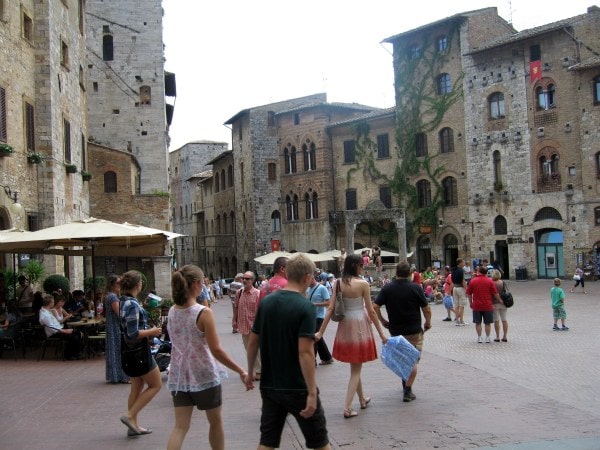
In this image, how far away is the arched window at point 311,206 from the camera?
167ft

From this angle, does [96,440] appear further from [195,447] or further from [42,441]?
[195,447]

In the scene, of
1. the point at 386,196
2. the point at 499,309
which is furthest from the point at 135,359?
the point at 386,196

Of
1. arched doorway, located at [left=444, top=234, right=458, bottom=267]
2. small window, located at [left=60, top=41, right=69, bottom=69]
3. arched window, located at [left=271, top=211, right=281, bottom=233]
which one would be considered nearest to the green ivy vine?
arched doorway, located at [left=444, top=234, right=458, bottom=267]

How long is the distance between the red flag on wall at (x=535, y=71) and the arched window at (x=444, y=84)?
17.6 ft

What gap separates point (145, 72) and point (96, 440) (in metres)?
33.5

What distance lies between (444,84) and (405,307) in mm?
36614

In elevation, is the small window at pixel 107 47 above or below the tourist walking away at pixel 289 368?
above

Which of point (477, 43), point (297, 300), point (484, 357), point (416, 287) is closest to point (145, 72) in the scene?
point (477, 43)

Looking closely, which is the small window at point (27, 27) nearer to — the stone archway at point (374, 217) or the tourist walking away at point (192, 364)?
the tourist walking away at point (192, 364)

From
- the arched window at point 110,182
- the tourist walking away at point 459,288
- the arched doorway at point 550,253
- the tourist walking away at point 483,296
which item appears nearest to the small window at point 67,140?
the arched window at point 110,182

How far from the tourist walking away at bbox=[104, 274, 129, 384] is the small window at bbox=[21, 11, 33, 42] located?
13.9 metres

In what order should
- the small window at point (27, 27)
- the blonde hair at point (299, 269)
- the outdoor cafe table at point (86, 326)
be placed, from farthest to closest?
the small window at point (27, 27), the outdoor cafe table at point (86, 326), the blonde hair at point (299, 269)

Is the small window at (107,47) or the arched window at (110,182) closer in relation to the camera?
the arched window at (110,182)

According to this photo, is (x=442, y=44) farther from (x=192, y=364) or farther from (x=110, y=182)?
(x=192, y=364)
